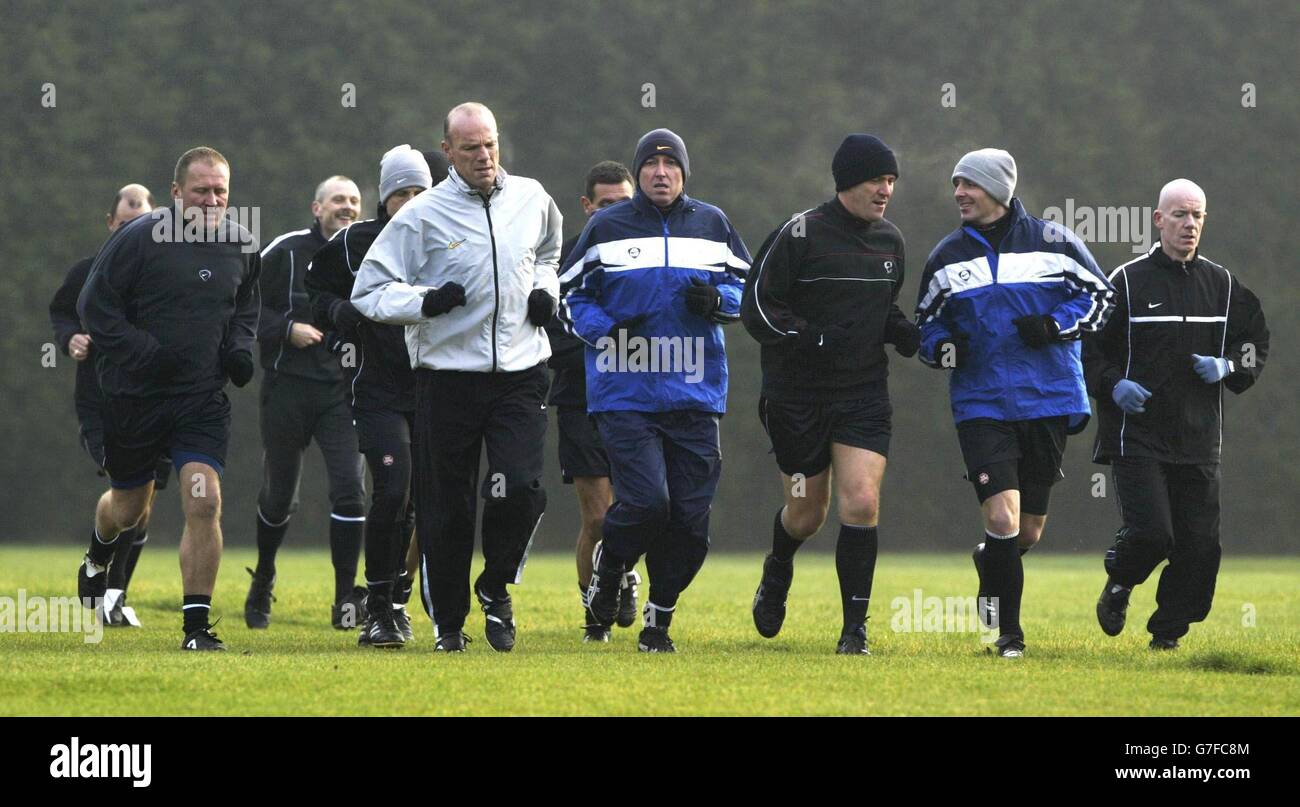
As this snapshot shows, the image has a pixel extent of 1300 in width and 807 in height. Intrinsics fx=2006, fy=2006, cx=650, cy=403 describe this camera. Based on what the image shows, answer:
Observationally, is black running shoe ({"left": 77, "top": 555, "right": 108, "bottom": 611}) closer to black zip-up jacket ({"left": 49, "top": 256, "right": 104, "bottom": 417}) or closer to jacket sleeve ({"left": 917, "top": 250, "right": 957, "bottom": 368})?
black zip-up jacket ({"left": 49, "top": 256, "right": 104, "bottom": 417})

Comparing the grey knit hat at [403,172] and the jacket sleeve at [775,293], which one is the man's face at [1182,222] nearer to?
the jacket sleeve at [775,293]

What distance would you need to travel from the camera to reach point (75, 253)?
23234mm

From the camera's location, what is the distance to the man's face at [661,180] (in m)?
8.94

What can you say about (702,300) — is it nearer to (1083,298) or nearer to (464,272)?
(464,272)

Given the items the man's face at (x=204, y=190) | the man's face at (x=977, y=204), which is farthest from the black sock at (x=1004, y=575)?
the man's face at (x=204, y=190)

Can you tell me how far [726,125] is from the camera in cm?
2444

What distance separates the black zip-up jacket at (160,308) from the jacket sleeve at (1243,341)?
4652 millimetres

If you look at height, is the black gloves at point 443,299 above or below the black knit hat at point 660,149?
below

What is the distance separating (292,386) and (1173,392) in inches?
194

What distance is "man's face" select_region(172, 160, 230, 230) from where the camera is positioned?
8789 mm

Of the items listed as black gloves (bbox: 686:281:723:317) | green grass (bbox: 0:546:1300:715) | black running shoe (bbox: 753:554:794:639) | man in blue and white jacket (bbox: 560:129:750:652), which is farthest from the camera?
black running shoe (bbox: 753:554:794:639)

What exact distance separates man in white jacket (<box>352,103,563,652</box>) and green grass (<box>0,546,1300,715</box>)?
0.59 metres

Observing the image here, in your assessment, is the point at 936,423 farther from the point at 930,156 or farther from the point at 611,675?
the point at 611,675

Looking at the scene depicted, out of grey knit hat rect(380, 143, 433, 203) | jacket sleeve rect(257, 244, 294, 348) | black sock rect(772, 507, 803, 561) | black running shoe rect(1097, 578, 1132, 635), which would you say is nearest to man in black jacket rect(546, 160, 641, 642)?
grey knit hat rect(380, 143, 433, 203)
